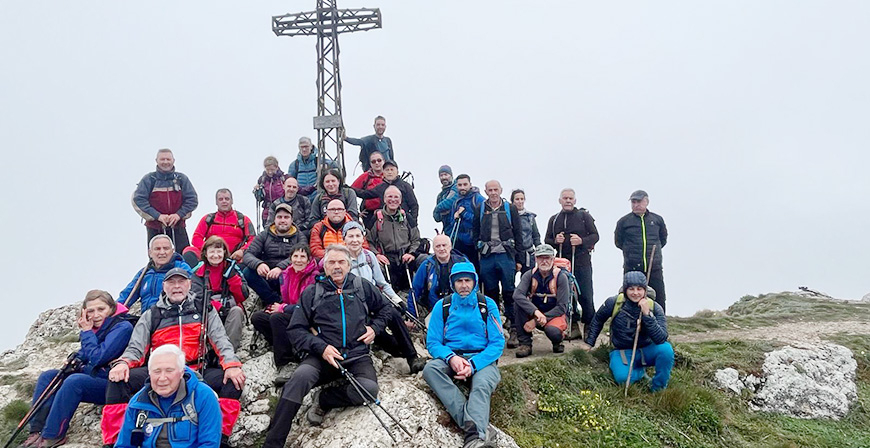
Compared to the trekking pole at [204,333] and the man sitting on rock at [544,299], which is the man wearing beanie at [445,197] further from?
the trekking pole at [204,333]

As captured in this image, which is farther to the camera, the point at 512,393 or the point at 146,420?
the point at 512,393

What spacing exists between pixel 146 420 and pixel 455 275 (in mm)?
4193

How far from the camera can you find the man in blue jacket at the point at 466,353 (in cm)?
623

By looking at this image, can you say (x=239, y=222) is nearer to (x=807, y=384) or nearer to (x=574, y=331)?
(x=574, y=331)

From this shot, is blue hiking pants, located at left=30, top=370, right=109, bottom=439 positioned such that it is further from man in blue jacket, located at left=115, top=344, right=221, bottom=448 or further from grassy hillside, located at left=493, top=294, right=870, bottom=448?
grassy hillside, located at left=493, top=294, right=870, bottom=448

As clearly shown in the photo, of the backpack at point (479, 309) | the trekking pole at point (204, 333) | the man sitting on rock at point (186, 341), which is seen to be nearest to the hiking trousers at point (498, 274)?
the backpack at point (479, 309)

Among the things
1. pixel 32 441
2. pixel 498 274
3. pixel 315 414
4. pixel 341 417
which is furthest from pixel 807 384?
pixel 32 441

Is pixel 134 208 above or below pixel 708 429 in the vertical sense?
above

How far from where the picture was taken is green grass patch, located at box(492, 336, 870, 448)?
7.07m

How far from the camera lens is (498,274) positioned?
9.59 metres

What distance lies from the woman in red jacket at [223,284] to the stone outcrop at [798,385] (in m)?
8.97

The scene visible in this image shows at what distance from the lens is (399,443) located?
588cm

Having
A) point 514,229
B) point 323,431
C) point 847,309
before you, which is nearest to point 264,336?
point 323,431

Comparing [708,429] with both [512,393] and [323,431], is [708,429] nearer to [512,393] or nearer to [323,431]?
[512,393]
